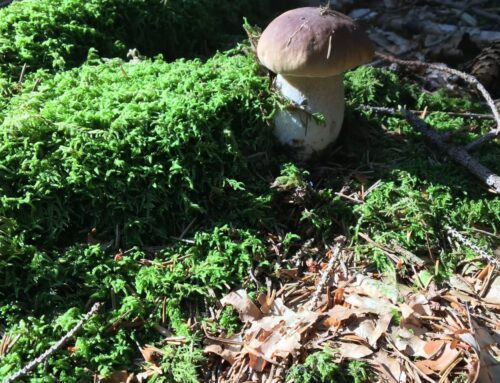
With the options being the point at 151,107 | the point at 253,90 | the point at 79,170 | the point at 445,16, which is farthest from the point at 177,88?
the point at 445,16

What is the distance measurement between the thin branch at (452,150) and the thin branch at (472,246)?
385 mm

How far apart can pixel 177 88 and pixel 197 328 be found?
4.28 feet

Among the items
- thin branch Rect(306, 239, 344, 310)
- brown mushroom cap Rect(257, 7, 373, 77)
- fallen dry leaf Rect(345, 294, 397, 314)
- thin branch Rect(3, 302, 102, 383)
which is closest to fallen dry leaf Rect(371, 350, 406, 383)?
fallen dry leaf Rect(345, 294, 397, 314)

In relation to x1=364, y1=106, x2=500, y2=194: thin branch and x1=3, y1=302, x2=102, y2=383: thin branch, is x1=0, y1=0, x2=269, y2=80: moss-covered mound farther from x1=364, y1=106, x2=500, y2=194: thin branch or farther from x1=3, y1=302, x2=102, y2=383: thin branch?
x1=3, y1=302, x2=102, y2=383: thin branch

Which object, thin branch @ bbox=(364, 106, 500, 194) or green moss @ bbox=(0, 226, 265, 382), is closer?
green moss @ bbox=(0, 226, 265, 382)

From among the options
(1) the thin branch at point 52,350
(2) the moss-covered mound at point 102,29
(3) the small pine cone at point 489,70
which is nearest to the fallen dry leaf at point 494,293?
(1) the thin branch at point 52,350

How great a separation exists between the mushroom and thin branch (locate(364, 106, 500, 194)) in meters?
0.46

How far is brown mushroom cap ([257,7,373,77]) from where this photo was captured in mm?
2252

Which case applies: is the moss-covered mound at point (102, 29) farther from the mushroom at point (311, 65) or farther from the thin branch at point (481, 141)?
the thin branch at point (481, 141)

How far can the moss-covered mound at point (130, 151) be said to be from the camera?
2.22 metres

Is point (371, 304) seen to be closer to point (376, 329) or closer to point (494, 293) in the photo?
point (376, 329)

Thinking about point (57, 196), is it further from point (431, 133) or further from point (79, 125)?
point (431, 133)

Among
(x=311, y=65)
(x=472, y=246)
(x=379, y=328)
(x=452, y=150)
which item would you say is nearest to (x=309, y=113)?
(x=311, y=65)

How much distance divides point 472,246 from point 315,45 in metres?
1.20
